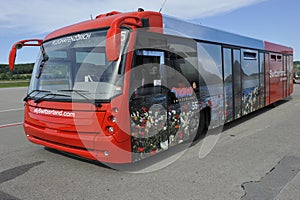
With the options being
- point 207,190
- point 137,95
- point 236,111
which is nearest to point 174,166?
point 207,190

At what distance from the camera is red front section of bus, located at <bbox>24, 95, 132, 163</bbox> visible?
4.00 m

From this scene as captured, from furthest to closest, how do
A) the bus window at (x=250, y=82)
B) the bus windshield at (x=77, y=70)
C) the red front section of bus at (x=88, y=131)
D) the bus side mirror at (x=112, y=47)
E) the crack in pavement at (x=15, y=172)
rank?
the bus window at (x=250, y=82) < the crack in pavement at (x=15, y=172) < the bus windshield at (x=77, y=70) < the red front section of bus at (x=88, y=131) < the bus side mirror at (x=112, y=47)

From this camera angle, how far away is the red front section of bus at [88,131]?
4.00m

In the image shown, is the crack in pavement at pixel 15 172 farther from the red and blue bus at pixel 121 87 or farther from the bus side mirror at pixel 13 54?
the bus side mirror at pixel 13 54

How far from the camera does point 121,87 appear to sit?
4.09 meters

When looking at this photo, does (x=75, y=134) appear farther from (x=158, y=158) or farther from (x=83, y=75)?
(x=158, y=158)

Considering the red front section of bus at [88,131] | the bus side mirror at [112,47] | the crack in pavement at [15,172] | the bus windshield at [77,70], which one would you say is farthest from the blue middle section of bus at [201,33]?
the crack in pavement at [15,172]

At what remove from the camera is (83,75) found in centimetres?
449

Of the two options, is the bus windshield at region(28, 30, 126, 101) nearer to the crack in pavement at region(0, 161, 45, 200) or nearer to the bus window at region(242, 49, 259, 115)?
the crack in pavement at region(0, 161, 45, 200)

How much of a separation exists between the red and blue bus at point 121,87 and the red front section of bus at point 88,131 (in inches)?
0.6

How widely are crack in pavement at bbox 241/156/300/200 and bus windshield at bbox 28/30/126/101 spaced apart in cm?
237

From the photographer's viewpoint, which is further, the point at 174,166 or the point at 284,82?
the point at 284,82

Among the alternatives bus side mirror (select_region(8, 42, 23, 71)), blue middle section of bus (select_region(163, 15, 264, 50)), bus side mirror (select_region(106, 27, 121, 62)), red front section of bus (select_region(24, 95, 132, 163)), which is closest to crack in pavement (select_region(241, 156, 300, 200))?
red front section of bus (select_region(24, 95, 132, 163))

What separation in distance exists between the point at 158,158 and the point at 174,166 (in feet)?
1.81
